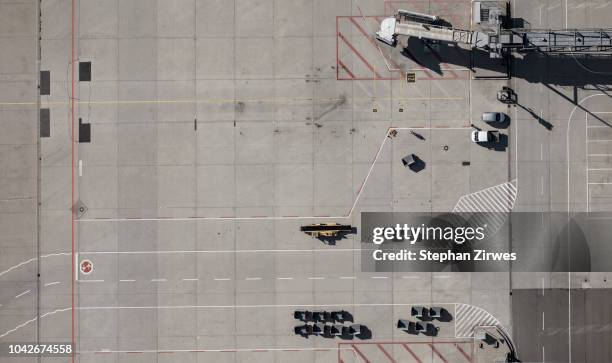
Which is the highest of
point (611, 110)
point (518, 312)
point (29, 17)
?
point (29, 17)

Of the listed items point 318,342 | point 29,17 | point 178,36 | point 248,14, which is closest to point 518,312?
point 318,342

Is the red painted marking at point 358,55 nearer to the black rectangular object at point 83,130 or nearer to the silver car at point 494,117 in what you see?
the silver car at point 494,117

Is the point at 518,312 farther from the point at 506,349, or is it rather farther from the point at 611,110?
the point at 611,110

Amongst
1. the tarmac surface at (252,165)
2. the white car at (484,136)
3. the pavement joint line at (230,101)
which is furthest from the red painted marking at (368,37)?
the white car at (484,136)

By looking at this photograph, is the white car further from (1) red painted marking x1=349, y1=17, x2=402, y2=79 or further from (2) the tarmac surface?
(1) red painted marking x1=349, y1=17, x2=402, y2=79

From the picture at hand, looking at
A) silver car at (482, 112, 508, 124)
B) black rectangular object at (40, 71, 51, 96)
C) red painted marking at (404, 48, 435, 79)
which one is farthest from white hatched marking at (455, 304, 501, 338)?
black rectangular object at (40, 71, 51, 96)

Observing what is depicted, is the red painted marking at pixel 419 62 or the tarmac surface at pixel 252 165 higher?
the red painted marking at pixel 419 62
